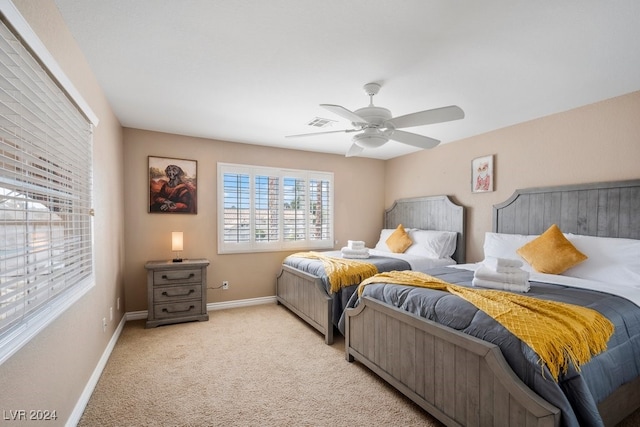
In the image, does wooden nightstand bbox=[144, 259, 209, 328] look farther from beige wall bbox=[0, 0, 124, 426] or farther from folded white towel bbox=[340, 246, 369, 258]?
folded white towel bbox=[340, 246, 369, 258]

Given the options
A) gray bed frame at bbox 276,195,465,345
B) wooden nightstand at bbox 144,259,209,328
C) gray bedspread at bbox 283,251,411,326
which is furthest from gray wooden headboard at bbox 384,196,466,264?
wooden nightstand at bbox 144,259,209,328

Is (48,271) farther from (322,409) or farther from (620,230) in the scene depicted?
(620,230)

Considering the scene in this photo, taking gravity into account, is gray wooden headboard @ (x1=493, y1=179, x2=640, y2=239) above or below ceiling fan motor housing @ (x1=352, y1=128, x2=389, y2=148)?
below

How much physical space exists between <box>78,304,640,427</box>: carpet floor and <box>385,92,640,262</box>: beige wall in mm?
2230

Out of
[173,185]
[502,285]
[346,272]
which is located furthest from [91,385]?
[502,285]

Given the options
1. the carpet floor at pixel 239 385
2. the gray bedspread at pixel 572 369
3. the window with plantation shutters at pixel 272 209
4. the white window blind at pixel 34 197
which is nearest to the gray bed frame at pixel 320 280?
the carpet floor at pixel 239 385

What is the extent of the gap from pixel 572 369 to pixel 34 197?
2771 mm

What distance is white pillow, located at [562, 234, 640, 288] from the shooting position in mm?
2519

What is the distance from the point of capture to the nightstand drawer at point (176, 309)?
3736 mm

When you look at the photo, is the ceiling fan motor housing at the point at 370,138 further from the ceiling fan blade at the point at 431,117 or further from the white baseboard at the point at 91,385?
the white baseboard at the point at 91,385

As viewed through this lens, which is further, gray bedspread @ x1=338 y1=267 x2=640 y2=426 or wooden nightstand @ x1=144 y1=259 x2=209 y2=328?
wooden nightstand @ x1=144 y1=259 x2=209 y2=328

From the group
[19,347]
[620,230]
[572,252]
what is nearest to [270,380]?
[19,347]

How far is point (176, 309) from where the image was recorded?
12.6 feet

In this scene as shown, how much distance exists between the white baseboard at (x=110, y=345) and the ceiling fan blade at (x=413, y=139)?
3.11 meters
